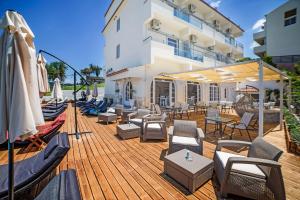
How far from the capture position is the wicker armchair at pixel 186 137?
3.54 m

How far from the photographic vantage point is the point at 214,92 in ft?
59.4

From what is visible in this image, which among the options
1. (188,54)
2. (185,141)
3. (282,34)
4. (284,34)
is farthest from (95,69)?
(185,141)

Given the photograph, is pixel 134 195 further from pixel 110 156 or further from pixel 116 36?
pixel 116 36

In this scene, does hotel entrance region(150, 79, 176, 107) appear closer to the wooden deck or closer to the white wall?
the wooden deck

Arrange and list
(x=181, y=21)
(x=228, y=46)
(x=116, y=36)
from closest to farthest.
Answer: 1. (x=181, y=21)
2. (x=116, y=36)
3. (x=228, y=46)

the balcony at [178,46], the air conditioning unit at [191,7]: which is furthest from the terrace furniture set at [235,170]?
the air conditioning unit at [191,7]

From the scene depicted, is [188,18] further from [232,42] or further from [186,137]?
[186,137]

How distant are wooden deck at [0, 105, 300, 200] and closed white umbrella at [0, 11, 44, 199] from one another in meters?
1.49

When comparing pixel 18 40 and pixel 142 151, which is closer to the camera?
pixel 18 40

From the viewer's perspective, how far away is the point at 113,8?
17797 millimetres

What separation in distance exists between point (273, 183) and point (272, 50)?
28.4m

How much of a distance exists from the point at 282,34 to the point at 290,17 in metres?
2.24

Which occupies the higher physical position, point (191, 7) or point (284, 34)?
point (191, 7)

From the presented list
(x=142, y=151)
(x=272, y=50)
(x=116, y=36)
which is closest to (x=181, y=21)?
(x=116, y=36)
